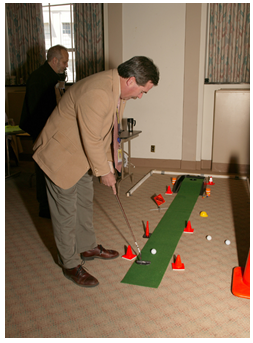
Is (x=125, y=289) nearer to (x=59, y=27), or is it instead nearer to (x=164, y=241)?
(x=164, y=241)

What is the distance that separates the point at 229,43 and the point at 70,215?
12.3 feet

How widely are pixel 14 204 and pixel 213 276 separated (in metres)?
2.30

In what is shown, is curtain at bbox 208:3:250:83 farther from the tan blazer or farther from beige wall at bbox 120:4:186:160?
the tan blazer

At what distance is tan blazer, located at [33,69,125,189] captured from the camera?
157 centimetres

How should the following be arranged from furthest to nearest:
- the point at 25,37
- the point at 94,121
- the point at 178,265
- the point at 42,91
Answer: the point at 25,37
the point at 42,91
the point at 178,265
the point at 94,121

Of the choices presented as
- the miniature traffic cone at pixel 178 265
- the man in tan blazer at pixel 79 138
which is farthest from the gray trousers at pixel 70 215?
the miniature traffic cone at pixel 178 265

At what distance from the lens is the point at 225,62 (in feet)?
14.5

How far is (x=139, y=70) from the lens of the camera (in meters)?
1.62

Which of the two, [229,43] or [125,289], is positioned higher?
[229,43]

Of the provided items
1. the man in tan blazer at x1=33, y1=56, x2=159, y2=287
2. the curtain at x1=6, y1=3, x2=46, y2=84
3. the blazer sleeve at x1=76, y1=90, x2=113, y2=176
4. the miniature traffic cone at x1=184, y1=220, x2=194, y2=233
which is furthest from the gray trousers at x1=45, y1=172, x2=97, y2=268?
the curtain at x1=6, y1=3, x2=46, y2=84

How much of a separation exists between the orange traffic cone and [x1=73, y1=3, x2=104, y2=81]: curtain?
3.95 metres

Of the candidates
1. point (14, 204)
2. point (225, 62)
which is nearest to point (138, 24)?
point (225, 62)

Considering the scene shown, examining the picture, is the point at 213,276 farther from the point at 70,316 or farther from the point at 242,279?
the point at 70,316

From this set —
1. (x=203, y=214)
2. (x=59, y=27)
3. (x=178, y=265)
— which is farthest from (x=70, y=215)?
(x=59, y=27)
